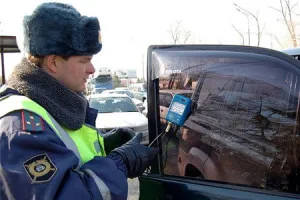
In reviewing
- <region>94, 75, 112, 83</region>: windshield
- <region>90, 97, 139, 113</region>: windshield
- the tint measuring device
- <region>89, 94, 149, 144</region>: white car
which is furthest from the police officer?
<region>94, 75, 112, 83</region>: windshield

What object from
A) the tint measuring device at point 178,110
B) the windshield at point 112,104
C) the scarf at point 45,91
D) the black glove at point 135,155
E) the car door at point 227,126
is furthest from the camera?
the windshield at point 112,104

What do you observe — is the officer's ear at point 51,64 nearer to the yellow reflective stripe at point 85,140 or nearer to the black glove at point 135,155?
the yellow reflective stripe at point 85,140

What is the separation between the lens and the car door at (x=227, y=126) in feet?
5.39

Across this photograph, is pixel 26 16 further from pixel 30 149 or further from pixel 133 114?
pixel 133 114

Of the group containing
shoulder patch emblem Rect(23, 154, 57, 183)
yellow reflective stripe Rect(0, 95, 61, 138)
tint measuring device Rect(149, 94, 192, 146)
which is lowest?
shoulder patch emblem Rect(23, 154, 57, 183)

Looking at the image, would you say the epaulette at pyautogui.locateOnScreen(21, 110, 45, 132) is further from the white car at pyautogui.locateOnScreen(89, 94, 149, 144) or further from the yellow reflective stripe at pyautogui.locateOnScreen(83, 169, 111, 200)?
the white car at pyautogui.locateOnScreen(89, 94, 149, 144)

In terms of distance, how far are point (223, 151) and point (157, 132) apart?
1.17ft

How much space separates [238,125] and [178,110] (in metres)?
0.31

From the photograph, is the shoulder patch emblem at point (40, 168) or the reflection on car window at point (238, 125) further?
the reflection on car window at point (238, 125)

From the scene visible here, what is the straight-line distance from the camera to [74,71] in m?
1.48

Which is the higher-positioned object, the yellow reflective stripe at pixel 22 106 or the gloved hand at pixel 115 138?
the yellow reflective stripe at pixel 22 106

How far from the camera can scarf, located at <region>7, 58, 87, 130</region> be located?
1362mm

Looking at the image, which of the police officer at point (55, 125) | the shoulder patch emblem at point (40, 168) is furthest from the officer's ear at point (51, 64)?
the shoulder patch emblem at point (40, 168)

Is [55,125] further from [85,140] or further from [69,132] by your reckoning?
[85,140]
